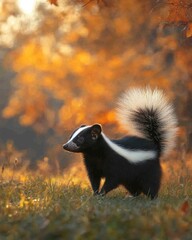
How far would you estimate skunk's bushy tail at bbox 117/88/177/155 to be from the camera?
888cm

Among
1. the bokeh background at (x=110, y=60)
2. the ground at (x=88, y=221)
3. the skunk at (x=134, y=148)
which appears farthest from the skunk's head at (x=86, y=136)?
the bokeh background at (x=110, y=60)

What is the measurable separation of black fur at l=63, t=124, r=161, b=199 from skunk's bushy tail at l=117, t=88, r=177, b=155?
8.5 inches

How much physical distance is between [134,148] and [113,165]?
35 cm

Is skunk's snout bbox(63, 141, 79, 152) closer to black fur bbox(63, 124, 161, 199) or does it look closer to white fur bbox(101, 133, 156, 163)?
black fur bbox(63, 124, 161, 199)

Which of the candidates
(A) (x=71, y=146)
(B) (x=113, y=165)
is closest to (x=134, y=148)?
(B) (x=113, y=165)

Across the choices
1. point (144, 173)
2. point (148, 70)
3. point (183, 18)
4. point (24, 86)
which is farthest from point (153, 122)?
point (24, 86)

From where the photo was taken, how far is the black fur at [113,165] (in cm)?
841

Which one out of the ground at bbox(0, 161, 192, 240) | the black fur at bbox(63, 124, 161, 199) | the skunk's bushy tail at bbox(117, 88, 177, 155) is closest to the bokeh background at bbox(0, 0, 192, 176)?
the skunk's bushy tail at bbox(117, 88, 177, 155)

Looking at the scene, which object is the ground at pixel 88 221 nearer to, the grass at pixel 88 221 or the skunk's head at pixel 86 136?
the grass at pixel 88 221

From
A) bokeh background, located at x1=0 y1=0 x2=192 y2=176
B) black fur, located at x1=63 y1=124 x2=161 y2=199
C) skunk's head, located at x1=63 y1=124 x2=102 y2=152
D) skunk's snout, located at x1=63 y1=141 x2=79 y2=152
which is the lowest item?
black fur, located at x1=63 y1=124 x2=161 y2=199

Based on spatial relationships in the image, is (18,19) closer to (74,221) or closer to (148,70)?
(148,70)

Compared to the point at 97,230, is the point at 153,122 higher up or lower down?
higher up

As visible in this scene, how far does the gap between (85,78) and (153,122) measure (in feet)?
12.1

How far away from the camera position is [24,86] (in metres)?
16.7
